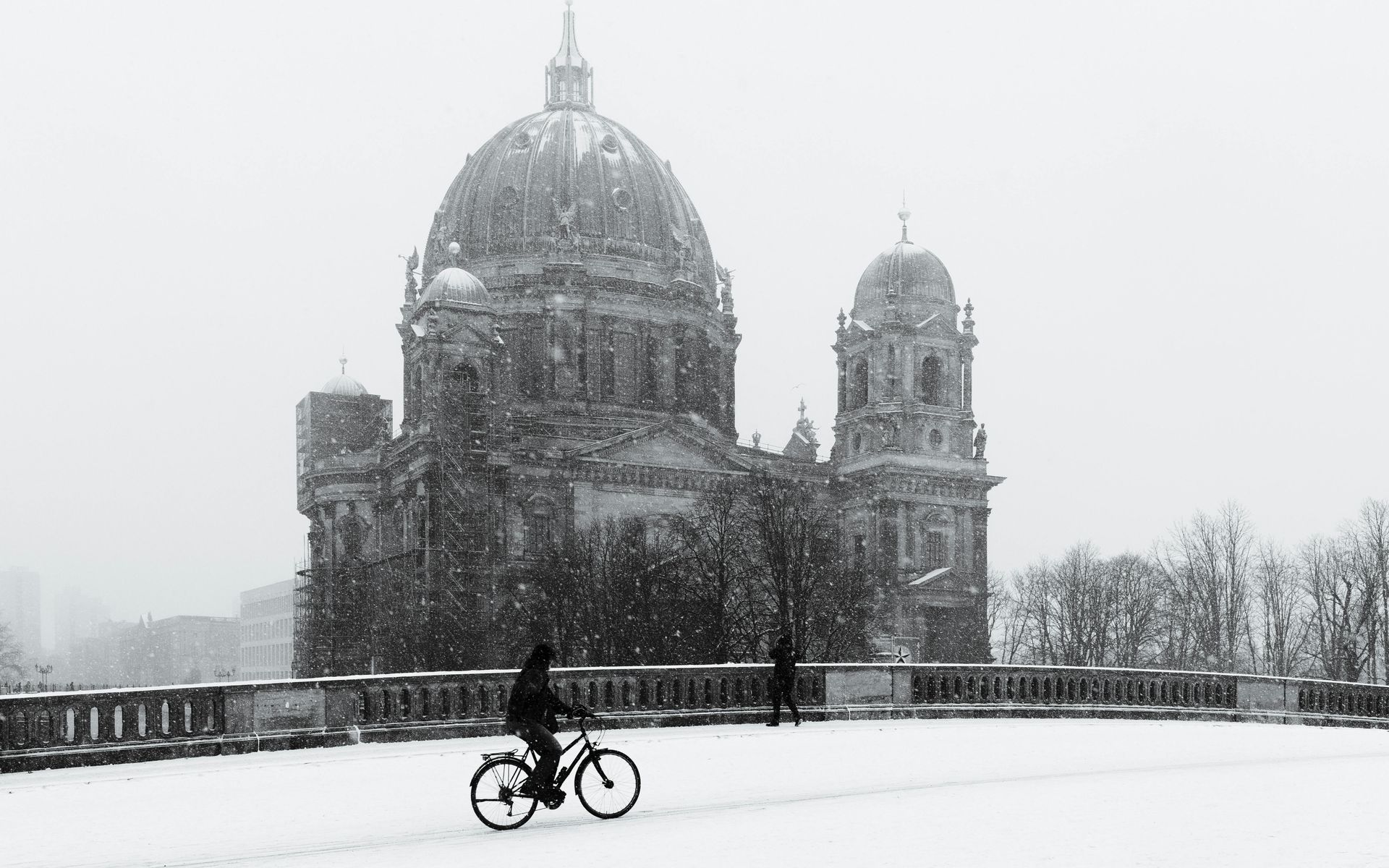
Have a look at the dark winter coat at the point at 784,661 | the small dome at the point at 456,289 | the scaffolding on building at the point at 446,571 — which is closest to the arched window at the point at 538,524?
the scaffolding on building at the point at 446,571

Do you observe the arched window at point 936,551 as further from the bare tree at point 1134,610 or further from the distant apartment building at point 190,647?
the distant apartment building at point 190,647

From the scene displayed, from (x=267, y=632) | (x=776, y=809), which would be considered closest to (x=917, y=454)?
(x=776, y=809)

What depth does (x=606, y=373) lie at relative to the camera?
77.6 metres

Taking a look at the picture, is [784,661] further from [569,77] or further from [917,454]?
[569,77]

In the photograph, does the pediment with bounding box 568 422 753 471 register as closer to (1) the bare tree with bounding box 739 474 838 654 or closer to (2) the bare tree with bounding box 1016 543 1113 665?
(1) the bare tree with bounding box 739 474 838 654

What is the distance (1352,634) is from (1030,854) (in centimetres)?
6470

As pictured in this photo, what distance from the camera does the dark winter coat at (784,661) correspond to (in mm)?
23375

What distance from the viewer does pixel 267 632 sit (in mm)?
151875

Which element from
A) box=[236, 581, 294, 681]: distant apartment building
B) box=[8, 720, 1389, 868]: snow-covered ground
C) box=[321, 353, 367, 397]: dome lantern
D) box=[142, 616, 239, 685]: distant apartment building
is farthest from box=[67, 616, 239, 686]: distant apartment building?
box=[8, 720, 1389, 868]: snow-covered ground

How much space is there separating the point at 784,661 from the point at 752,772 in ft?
22.3

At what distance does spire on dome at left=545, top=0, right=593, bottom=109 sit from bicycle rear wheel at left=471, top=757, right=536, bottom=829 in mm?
78503

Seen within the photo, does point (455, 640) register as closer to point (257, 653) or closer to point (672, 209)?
point (672, 209)

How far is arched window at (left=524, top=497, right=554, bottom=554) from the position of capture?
223 feet

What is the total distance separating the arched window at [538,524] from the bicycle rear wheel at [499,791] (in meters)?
54.6
